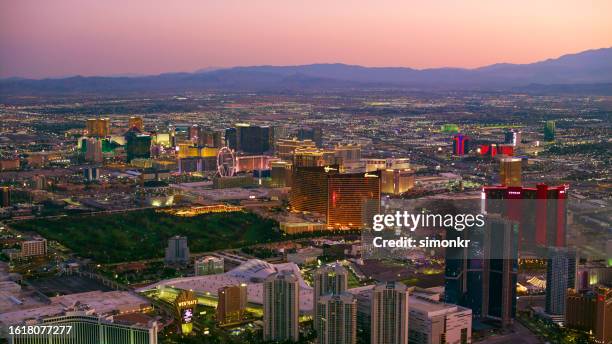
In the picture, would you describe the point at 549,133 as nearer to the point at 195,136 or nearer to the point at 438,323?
the point at 195,136

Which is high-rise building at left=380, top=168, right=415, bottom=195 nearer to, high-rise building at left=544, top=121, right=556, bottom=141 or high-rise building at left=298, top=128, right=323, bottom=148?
high-rise building at left=298, top=128, right=323, bottom=148

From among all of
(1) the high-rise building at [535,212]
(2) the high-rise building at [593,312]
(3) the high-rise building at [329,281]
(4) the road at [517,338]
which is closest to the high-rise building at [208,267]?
(3) the high-rise building at [329,281]

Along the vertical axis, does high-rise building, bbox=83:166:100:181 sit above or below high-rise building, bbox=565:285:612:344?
above

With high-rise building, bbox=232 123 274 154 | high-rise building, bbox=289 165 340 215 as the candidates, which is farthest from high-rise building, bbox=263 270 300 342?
high-rise building, bbox=232 123 274 154

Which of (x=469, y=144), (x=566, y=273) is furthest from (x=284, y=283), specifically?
(x=469, y=144)

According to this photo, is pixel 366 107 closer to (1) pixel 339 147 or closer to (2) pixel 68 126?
(2) pixel 68 126

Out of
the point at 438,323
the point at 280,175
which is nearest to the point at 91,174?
the point at 280,175
